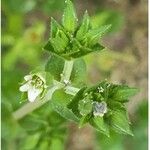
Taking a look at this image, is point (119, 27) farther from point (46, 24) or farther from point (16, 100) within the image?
point (16, 100)

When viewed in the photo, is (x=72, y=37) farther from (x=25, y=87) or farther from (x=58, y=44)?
(x=25, y=87)

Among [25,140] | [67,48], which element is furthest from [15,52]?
[67,48]

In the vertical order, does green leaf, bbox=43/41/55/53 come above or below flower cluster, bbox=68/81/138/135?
above

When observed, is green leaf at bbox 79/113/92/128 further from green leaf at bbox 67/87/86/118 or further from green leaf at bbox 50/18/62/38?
green leaf at bbox 50/18/62/38

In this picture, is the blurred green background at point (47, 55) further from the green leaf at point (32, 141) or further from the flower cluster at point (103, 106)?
the flower cluster at point (103, 106)

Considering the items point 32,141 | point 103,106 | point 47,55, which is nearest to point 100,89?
point 103,106

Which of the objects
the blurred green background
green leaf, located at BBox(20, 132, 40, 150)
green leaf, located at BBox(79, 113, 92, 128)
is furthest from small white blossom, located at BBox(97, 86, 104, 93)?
green leaf, located at BBox(20, 132, 40, 150)
